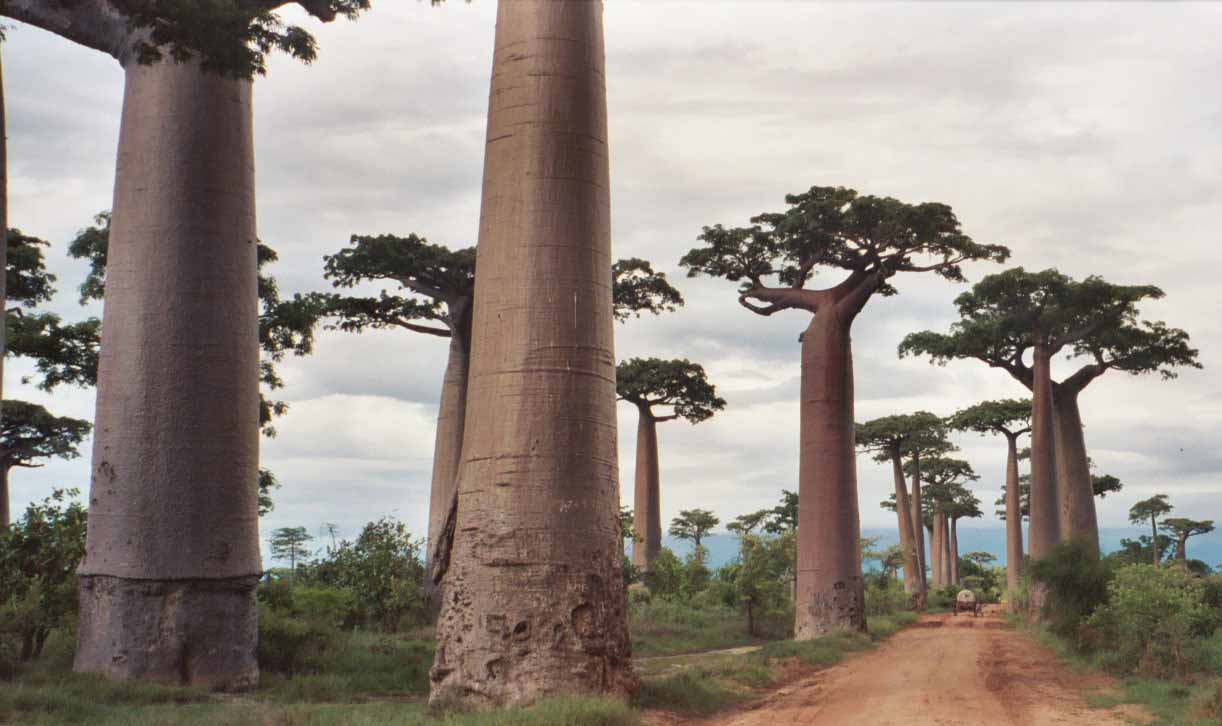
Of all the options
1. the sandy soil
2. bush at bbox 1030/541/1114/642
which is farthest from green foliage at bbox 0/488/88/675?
bush at bbox 1030/541/1114/642

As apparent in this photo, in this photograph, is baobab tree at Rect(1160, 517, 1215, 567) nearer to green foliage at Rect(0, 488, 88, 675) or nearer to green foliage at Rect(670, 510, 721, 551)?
green foliage at Rect(670, 510, 721, 551)

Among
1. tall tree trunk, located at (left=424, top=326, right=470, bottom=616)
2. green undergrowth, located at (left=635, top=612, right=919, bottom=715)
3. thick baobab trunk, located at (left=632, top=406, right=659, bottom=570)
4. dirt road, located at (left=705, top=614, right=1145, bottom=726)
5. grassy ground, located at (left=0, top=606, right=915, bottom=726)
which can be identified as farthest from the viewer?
thick baobab trunk, located at (left=632, top=406, right=659, bottom=570)

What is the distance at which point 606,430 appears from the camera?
9523mm

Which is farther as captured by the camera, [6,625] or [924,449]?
[924,449]

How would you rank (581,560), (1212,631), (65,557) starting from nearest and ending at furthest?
(581,560) < (65,557) < (1212,631)

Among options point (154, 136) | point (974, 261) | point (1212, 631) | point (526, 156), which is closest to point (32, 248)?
point (154, 136)

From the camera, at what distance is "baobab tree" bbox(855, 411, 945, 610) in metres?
36.2

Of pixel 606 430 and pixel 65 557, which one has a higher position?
pixel 606 430

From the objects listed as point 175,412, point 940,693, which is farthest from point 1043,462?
point 175,412

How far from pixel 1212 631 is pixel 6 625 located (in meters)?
16.0

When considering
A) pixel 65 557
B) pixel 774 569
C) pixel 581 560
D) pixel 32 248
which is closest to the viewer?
pixel 581 560

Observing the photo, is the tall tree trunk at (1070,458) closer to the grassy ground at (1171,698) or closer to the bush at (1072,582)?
the bush at (1072,582)

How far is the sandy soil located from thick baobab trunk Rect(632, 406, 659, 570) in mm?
13900

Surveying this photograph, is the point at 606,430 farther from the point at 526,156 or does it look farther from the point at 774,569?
the point at 774,569
